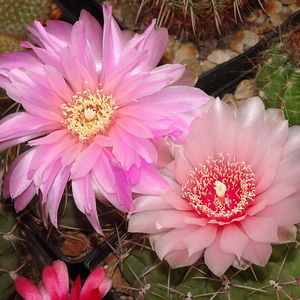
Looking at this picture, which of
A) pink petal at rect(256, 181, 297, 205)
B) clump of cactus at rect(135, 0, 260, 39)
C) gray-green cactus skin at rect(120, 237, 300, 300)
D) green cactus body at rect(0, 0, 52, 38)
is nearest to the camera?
pink petal at rect(256, 181, 297, 205)

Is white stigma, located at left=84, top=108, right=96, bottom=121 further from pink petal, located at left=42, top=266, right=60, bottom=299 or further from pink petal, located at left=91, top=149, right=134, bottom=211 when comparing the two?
pink petal, located at left=42, top=266, right=60, bottom=299

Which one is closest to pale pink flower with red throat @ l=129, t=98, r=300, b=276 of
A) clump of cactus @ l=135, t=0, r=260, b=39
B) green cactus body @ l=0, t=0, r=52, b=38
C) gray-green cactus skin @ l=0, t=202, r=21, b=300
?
gray-green cactus skin @ l=0, t=202, r=21, b=300

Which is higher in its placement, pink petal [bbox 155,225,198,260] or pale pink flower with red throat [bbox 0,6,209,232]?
pale pink flower with red throat [bbox 0,6,209,232]

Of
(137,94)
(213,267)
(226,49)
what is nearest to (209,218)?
(213,267)

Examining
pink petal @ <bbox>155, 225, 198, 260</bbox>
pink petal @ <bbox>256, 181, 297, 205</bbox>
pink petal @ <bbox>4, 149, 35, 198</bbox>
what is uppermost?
pink petal @ <bbox>4, 149, 35, 198</bbox>

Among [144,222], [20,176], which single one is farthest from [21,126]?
[144,222]

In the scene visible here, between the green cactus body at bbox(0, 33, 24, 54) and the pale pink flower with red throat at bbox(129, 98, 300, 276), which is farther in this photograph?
the green cactus body at bbox(0, 33, 24, 54)

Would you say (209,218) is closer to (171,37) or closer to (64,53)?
(64,53)

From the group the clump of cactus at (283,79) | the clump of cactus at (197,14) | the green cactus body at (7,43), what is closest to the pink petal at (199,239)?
the clump of cactus at (283,79)
